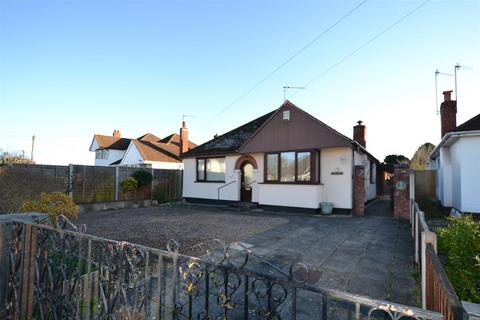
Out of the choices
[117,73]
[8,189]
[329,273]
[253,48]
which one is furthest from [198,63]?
[329,273]

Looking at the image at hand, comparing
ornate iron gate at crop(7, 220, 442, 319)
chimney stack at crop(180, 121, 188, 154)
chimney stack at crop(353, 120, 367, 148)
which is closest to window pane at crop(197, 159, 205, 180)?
chimney stack at crop(180, 121, 188, 154)

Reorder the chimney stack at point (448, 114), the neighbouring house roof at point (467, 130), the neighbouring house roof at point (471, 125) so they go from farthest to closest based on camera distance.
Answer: the chimney stack at point (448, 114)
the neighbouring house roof at point (471, 125)
the neighbouring house roof at point (467, 130)

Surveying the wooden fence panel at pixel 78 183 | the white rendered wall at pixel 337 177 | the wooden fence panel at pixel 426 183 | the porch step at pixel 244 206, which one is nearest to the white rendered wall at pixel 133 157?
the wooden fence panel at pixel 78 183

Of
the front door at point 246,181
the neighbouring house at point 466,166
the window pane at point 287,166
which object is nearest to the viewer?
the neighbouring house at point 466,166

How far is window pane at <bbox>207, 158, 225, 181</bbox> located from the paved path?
7.18 meters

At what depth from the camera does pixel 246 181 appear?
15.0m

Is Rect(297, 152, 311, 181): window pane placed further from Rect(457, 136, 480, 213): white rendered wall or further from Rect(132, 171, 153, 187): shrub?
Rect(132, 171, 153, 187): shrub

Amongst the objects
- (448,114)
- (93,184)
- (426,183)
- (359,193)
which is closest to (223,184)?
(93,184)

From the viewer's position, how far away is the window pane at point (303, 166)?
1226cm

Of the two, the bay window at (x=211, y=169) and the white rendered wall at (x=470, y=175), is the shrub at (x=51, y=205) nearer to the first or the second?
the bay window at (x=211, y=169)

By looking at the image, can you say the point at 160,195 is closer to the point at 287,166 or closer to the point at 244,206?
the point at 244,206

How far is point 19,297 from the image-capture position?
3.04 metres

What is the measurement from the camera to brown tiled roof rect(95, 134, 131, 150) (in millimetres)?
34188

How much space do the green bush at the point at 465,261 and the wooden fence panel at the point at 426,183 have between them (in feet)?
52.0
